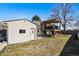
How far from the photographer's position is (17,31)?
5723mm

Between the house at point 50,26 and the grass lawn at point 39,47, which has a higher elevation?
the house at point 50,26

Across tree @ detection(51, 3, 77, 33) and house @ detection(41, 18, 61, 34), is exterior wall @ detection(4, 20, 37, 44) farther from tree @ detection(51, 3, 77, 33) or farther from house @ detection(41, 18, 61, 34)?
tree @ detection(51, 3, 77, 33)

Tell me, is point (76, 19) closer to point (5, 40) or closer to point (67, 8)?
point (67, 8)

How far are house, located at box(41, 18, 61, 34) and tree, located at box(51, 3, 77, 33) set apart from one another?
2.7 inches

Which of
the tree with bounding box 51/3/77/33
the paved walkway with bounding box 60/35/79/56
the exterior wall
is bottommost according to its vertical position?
the paved walkway with bounding box 60/35/79/56

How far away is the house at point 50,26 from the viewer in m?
5.75

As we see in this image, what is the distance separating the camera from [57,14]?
18.8 feet

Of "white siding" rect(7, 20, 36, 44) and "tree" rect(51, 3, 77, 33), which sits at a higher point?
"tree" rect(51, 3, 77, 33)

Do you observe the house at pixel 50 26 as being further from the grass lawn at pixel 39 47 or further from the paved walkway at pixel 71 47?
the paved walkway at pixel 71 47

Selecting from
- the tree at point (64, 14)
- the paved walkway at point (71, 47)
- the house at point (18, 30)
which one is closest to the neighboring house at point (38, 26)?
the house at point (18, 30)

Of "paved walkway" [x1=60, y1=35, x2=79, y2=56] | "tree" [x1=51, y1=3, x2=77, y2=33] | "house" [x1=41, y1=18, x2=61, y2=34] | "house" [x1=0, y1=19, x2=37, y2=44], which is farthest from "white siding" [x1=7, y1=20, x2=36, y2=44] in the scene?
"paved walkway" [x1=60, y1=35, x2=79, y2=56]

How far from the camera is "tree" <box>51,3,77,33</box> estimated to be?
569 cm

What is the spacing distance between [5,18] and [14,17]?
5.4 inches

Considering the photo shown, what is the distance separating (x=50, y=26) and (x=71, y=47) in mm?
463
